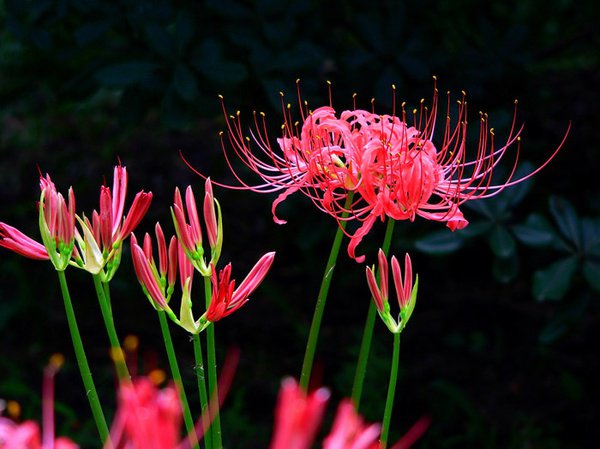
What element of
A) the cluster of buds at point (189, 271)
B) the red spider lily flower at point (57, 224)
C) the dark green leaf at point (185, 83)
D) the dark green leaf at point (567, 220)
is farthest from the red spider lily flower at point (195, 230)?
the dark green leaf at point (567, 220)

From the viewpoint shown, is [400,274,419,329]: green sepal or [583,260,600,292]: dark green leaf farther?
[583,260,600,292]: dark green leaf

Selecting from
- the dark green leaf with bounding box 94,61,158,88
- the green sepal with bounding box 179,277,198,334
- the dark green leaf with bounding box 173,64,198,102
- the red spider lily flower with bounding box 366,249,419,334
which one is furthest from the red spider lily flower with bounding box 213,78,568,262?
the dark green leaf with bounding box 94,61,158,88

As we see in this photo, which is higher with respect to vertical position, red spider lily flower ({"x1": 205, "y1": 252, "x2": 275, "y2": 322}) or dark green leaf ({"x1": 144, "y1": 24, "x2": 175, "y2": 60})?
dark green leaf ({"x1": 144, "y1": 24, "x2": 175, "y2": 60})

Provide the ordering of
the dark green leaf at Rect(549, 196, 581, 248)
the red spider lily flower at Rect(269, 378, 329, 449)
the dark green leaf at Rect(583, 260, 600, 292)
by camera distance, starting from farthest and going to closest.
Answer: the dark green leaf at Rect(549, 196, 581, 248) < the dark green leaf at Rect(583, 260, 600, 292) < the red spider lily flower at Rect(269, 378, 329, 449)

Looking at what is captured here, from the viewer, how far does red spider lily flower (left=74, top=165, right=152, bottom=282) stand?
915 mm

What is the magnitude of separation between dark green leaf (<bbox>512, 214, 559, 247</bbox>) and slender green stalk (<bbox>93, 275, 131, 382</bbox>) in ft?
4.58

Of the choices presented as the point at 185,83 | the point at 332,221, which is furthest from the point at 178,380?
the point at 332,221

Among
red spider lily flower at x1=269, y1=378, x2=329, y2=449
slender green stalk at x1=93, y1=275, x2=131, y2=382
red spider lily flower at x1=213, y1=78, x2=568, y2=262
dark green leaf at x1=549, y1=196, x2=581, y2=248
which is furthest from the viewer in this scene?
dark green leaf at x1=549, y1=196, x2=581, y2=248

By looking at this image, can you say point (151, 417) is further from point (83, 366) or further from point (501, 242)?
point (501, 242)

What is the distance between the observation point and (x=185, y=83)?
84.1 inches

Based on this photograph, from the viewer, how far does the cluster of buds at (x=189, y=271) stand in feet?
2.94

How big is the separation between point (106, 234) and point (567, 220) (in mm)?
1527

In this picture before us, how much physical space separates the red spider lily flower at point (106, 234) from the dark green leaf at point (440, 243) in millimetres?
1288

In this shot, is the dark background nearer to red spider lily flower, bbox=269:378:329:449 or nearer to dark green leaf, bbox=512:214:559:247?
dark green leaf, bbox=512:214:559:247
